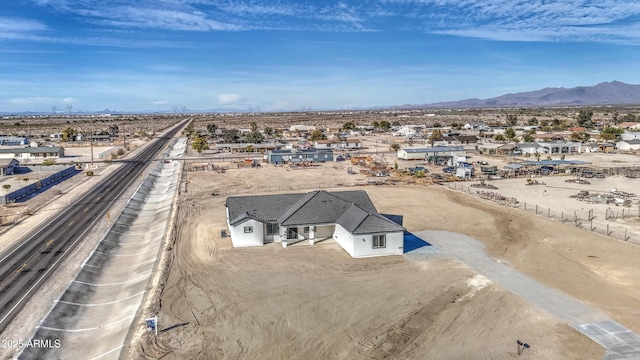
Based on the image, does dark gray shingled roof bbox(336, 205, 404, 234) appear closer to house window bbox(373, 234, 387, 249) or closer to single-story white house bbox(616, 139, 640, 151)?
house window bbox(373, 234, 387, 249)

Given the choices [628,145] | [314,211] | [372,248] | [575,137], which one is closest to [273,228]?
[314,211]

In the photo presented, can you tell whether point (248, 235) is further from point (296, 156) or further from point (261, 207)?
point (296, 156)

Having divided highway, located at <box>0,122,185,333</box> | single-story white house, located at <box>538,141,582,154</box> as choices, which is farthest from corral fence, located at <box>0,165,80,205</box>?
single-story white house, located at <box>538,141,582,154</box>

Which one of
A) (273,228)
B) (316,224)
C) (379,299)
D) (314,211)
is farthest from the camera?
(273,228)

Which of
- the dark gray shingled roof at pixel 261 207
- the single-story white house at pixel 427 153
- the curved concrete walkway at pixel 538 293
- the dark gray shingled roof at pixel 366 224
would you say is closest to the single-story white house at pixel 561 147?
the single-story white house at pixel 427 153

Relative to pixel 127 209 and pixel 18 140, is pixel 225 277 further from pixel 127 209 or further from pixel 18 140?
pixel 18 140

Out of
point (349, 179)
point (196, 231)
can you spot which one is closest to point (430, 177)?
point (349, 179)
